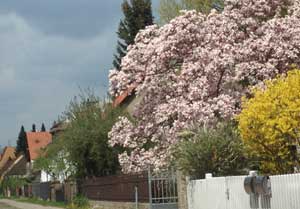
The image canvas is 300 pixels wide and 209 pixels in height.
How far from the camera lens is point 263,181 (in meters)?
15.6

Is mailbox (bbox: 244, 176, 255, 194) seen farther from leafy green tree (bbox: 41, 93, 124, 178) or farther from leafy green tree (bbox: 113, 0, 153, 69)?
leafy green tree (bbox: 113, 0, 153, 69)

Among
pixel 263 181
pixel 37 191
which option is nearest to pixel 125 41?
pixel 37 191

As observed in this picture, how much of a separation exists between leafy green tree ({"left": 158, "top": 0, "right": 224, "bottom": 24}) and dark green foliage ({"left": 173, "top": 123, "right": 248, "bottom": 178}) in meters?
17.6

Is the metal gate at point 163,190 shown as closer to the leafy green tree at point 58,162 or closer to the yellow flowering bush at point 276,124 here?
the yellow flowering bush at point 276,124

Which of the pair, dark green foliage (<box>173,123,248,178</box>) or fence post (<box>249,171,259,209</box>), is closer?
fence post (<box>249,171,259,209</box>)

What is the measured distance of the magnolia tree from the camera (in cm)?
2391

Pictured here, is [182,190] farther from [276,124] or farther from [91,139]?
[91,139]

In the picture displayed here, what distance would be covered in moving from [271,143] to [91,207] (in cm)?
2140

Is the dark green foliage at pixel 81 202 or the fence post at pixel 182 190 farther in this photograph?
the dark green foliage at pixel 81 202

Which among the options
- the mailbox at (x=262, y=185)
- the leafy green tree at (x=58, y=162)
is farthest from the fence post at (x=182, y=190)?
the leafy green tree at (x=58, y=162)

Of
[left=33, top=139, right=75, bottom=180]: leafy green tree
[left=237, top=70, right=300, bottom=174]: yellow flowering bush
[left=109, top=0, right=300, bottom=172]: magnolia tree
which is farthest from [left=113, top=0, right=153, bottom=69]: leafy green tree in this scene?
[left=237, top=70, right=300, bottom=174]: yellow flowering bush

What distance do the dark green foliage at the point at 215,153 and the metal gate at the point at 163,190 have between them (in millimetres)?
3767

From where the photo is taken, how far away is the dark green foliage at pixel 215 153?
2053 cm

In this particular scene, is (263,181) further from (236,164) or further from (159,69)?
(159,69)
